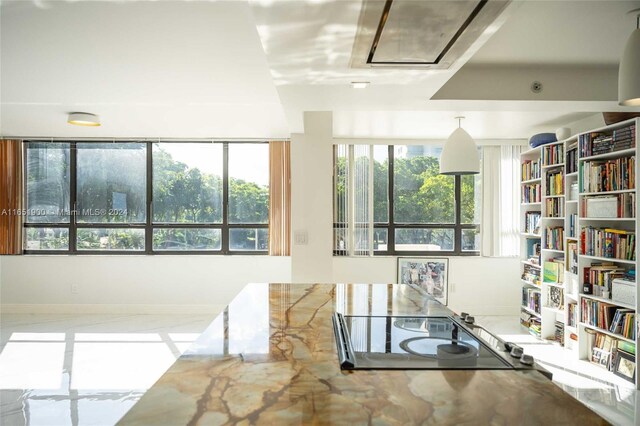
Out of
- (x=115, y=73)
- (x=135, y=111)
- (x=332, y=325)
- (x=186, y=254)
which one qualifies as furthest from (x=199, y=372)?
(x=186, y=254)

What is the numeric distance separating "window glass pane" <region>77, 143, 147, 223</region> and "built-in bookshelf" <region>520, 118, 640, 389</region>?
17.2 ft

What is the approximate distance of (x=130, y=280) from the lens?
223 inches

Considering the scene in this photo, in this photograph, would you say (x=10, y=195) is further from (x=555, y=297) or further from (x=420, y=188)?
(x=555, y=297)

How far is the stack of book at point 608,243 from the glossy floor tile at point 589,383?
1043 millimetres

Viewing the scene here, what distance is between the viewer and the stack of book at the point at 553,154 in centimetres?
442

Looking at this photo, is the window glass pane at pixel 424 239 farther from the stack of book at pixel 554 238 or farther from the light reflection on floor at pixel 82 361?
the light reflection on floor at pixel 82 361

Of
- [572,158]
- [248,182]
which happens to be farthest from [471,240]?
[248,182]

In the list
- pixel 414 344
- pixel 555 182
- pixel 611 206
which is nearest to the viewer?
pixel 414 344

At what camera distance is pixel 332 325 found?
168 cm

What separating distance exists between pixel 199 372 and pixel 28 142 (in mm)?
6081

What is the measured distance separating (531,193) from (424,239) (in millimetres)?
1516

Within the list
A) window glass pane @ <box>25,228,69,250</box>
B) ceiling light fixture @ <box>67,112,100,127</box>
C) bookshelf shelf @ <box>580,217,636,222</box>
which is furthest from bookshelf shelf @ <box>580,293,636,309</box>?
window glass pane @ <box>25,228,69,250</box>

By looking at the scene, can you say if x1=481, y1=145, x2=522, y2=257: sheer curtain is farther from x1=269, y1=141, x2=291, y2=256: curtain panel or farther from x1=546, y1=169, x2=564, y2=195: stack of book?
x1=269, y1=141, x2=291, y2=256: curtain panel

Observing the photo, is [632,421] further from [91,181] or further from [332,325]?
[91,181]
